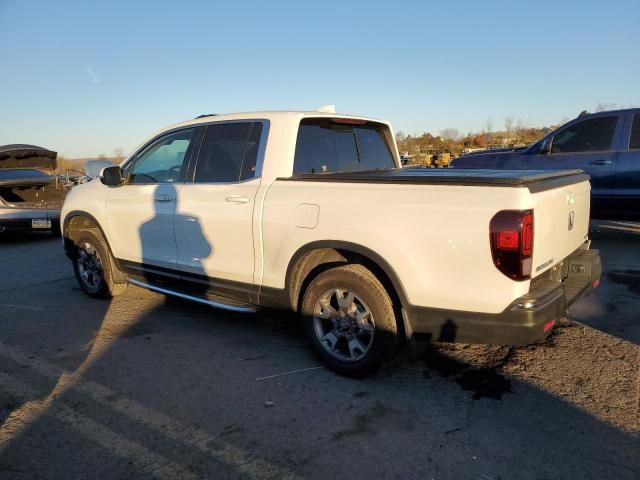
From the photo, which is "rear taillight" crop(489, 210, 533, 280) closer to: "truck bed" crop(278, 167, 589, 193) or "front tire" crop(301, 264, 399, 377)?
"truck bed" crop(278, 167, 589, 193)

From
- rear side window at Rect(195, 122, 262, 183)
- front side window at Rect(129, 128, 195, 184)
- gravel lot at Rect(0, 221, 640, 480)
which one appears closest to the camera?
gravel lot at Rect(0, 221, 640, 480)

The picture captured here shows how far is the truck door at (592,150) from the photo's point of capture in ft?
23.5

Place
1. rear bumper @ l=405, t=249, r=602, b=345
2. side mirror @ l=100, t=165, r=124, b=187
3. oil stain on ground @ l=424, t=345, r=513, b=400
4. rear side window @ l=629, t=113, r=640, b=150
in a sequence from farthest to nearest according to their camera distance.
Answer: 1. rear side window @ l=629, t=113, r=640, b=150
2. side mirror @ l=100, t=165, r=124, b=187
3. oil stain on ground @ l=424, t=345, r=513, b=400
4. rear bumper @ l=405, t=249, r=602, b=345

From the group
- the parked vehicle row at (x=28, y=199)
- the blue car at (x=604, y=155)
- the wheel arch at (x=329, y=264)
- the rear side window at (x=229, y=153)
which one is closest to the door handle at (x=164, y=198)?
the rear side window at (x=229, y=153)

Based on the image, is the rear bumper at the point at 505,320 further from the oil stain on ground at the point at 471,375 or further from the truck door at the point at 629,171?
the truck door at the point at 629,171

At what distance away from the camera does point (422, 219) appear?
9.74ft

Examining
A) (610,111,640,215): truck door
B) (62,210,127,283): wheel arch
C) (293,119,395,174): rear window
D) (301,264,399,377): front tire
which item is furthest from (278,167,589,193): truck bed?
(610,111,640,215): truck door

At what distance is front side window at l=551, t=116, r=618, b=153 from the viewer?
7203 millimetres

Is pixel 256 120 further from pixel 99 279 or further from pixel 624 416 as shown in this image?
pixel 624 416

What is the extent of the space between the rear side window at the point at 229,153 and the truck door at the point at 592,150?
542 cm

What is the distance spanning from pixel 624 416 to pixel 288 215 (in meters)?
2.48

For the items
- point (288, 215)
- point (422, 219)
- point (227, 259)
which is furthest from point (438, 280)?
point (227, 259)

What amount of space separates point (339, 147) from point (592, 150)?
4.92 m

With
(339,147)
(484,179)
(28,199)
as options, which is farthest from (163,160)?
(28,199)
